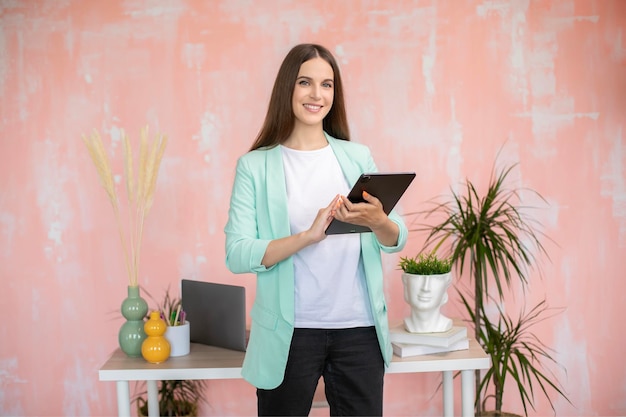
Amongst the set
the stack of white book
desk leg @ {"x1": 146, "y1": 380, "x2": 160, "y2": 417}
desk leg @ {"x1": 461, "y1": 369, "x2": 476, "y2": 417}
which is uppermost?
the stack of white book

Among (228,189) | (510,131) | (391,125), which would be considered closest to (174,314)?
(228,189)

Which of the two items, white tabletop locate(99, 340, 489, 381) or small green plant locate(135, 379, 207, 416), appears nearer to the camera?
white tabletop locate(99, 340, 489, 381)

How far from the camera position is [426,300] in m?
2.49

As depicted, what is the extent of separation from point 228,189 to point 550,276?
5.31 ft

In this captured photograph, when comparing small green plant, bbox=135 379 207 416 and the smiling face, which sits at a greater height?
the smiling face

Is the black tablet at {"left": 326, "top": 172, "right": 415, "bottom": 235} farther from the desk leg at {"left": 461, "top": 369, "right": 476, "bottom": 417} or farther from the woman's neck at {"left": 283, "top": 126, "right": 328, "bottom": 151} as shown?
the desk leg at {"left": 461, "top": 369, "right": 476, "bottom": 417}

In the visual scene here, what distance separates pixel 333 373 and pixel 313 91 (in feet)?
2.64

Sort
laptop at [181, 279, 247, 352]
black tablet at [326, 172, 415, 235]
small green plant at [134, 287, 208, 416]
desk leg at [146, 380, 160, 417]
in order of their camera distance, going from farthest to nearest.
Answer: small green plant at [134, 287, 208, 416], desk leg at [146, 380, 160, 417], laptop at [181, 279, 247, 352], black tablet at [326, 172, 415, 235]

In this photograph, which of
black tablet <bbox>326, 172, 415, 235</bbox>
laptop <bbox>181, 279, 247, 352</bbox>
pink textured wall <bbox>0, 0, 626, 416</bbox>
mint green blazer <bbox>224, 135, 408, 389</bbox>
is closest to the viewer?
black tablet <bbox>326, 172, 415, 235</bbox>

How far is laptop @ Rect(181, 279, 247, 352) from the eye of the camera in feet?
8.64

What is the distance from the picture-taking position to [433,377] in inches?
135

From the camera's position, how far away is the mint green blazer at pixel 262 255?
1.90m

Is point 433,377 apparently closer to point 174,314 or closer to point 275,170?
point 174,314

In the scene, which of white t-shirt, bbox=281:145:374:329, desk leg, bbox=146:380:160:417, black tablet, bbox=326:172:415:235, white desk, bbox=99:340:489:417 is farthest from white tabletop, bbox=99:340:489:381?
black tablet, bbox=326:172:415:235
